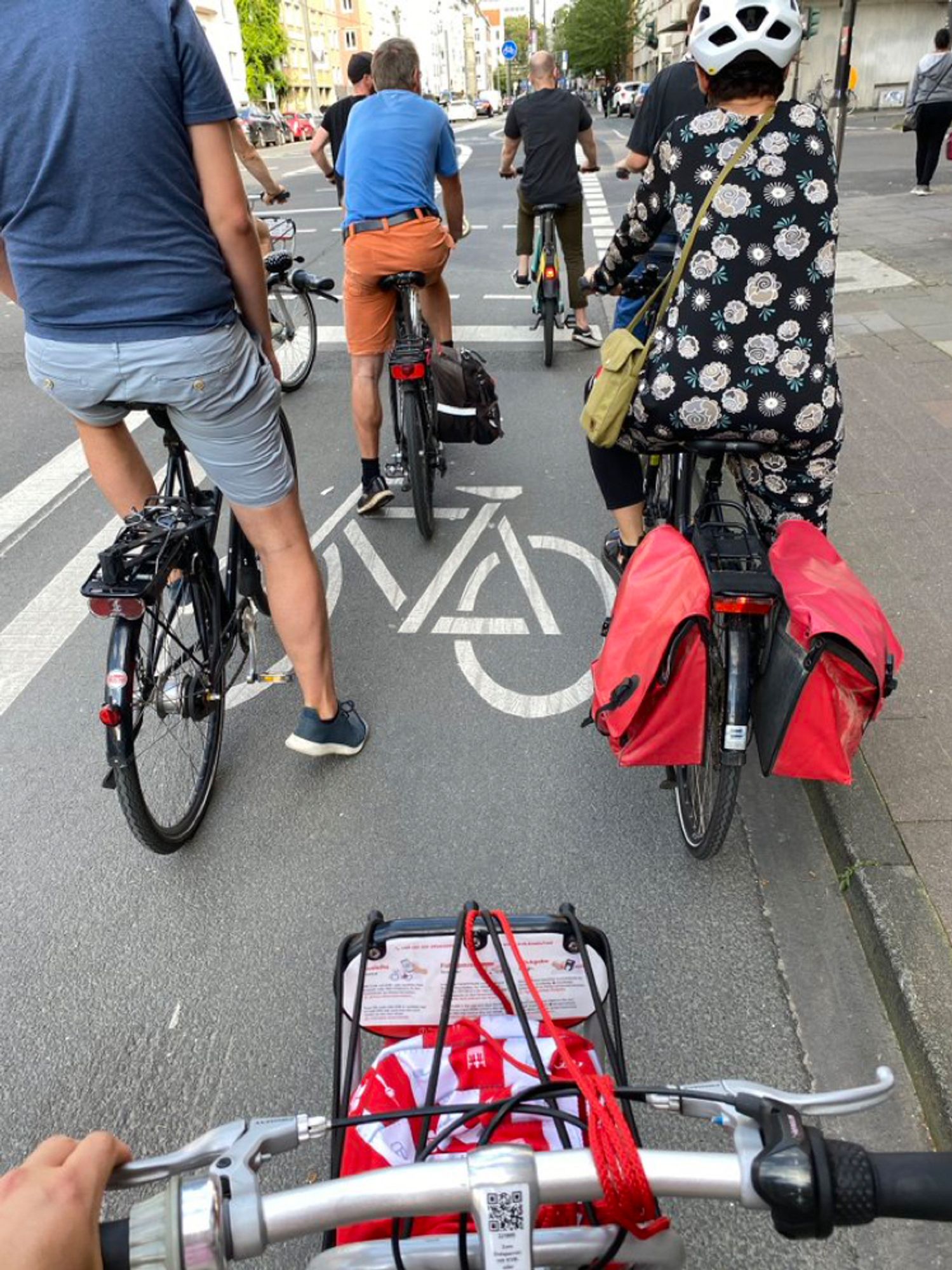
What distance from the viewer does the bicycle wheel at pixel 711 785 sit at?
237 centimetres

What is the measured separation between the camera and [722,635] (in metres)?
2.33

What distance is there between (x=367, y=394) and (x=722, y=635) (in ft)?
9.30

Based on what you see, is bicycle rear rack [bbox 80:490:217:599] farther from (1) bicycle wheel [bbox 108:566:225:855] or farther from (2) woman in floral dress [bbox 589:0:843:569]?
(2) woman in floral dress [bbox 589:0:843:569]

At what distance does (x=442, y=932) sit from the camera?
163 cm

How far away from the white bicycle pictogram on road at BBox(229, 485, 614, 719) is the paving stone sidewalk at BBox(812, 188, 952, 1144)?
41.6 inches

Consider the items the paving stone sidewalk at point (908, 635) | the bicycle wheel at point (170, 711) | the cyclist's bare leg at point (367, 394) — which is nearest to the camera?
the paving stone sidewalk at point (908, 635)

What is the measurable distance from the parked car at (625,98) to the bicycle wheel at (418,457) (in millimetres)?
46873

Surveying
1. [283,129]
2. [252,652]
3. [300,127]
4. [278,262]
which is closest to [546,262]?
[278,262]

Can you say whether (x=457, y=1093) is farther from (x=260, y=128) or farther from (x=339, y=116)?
(x=260, y=128)

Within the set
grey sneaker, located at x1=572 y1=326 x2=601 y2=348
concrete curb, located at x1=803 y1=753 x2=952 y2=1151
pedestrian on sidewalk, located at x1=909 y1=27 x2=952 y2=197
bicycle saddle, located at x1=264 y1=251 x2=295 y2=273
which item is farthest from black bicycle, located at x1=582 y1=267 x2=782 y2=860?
pedestrian on sidewalk, located at x1=909 y1=27 x2=952 y2=197

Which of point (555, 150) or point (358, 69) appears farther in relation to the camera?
point (555, 150)

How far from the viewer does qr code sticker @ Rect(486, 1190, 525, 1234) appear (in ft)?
2.77

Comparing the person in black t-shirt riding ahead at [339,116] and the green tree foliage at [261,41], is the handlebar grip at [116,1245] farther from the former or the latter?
the green tree foliage at [261,41]

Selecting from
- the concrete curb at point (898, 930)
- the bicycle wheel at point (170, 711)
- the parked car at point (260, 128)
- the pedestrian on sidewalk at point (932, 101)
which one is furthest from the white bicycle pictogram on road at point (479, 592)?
the parked car at point (260, 128)
